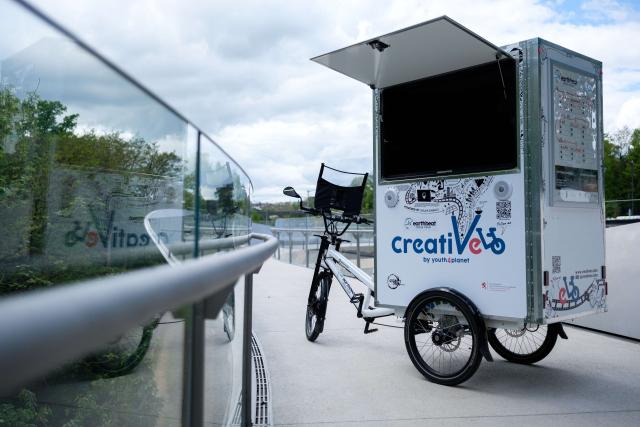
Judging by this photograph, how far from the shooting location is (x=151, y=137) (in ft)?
6.40

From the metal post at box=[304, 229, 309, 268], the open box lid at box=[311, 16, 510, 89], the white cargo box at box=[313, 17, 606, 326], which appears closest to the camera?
the open box lid at box=[311, 16, 510, 89]

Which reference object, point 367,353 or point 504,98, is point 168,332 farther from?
point 367,353

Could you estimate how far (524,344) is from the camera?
5254 millimetres

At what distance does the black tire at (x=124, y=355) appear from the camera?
1.99 meters

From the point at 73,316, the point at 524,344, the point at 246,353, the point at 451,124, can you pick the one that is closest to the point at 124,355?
the point at 246,353

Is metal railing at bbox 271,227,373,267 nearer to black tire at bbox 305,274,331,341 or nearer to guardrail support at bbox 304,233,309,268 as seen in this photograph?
guardrail support at bbox 304,233,309,268

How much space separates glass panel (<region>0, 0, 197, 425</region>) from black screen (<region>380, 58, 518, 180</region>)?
282 cm

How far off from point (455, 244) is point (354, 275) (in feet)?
4.26

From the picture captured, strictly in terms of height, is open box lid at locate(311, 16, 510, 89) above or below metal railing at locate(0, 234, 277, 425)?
above

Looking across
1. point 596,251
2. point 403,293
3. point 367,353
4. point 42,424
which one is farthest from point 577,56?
point 42,424

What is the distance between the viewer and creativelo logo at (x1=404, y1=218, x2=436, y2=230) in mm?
4668

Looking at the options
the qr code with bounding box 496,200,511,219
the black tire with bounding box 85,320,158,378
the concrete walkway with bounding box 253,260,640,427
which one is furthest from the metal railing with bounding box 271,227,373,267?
the black tire with bounding box 85,320,158,378

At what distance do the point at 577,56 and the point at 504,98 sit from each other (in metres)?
0.70

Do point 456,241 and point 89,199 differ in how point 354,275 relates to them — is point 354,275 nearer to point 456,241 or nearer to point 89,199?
point 456,241
